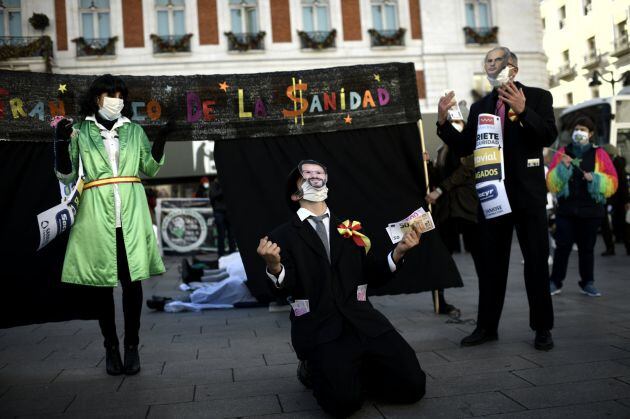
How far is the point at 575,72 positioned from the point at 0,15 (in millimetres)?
33892

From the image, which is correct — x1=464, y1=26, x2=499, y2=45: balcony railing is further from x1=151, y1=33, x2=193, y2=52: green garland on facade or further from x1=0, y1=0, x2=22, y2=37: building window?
x1=0, y1=0, x2=22, y2=37: building window

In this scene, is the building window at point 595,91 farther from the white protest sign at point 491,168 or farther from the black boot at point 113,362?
the black boot at point 113,362

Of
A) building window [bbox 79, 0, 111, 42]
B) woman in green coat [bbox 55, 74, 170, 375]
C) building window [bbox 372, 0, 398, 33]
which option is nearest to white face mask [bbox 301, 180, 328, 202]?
woman in green coat [bbox 55, 74, 170, 375]

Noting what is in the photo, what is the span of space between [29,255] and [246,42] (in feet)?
66.0

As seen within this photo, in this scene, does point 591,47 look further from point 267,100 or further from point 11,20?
point 267,100

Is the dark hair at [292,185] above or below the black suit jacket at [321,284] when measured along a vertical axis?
above

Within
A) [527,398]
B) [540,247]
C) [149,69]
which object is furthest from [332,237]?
[149,69]

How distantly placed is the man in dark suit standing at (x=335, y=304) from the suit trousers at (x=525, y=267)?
1.32 m

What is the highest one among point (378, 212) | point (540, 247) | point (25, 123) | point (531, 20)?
point (531, 20)

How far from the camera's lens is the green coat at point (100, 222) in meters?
4.18

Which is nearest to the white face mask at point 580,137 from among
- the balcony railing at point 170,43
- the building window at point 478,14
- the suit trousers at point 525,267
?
the suit trousers at point 525,267

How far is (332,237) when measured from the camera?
3.70m

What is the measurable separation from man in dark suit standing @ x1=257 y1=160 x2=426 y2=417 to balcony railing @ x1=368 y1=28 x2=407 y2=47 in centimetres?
2147

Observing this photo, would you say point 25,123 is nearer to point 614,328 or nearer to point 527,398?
point 527,398
